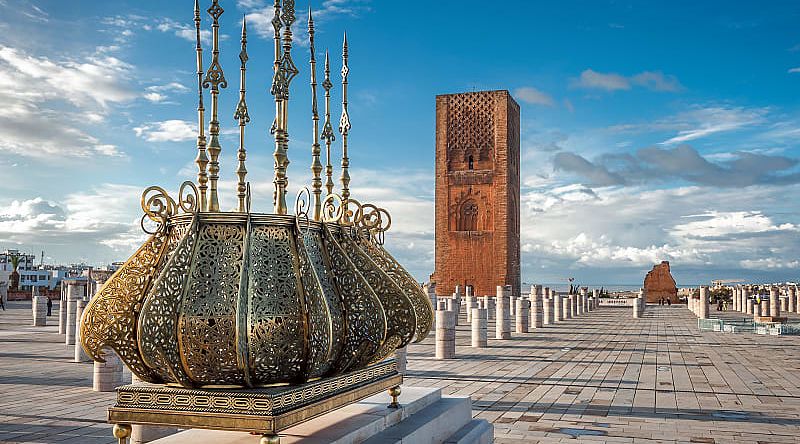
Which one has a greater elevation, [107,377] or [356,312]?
[356,312]

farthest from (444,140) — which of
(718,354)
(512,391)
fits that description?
(512,391)

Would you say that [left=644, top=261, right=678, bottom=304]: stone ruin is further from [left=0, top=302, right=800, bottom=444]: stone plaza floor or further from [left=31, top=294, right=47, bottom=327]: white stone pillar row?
[left=31, top=294, right=47, bottom=327]: white stone pillar row

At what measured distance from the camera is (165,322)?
3.31m

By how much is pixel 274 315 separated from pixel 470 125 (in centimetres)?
3756

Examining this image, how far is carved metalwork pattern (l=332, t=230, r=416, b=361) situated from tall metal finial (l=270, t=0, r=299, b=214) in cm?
61

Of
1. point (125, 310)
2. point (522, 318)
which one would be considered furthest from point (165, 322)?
point (522, 318)

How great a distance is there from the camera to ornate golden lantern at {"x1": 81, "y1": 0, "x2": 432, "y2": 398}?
330cm

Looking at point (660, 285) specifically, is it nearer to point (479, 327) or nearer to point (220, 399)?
point (479, 327)

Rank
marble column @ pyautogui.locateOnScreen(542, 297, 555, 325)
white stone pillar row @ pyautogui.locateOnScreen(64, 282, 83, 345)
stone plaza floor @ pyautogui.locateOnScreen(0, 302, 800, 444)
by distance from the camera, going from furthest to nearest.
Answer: marble column @ pyautogui.locateOnScreen(542, 297, 555, 325), white stone pillar row @ pyautogui.locateOnScreen(64, 282, 83, 345), stone plaza floor @ pyautogui.locateOnScreen(0, 302, 800, 444)

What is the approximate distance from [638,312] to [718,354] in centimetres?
1378

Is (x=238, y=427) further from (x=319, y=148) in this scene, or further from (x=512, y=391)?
(x=512, y=391)

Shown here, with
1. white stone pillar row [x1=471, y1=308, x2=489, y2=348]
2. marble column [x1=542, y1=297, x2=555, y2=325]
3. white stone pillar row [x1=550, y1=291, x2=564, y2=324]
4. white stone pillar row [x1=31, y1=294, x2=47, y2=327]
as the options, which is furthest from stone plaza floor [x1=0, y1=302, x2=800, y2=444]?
white stone pillar row [x1=550, y1=291, x2=564, y2=324]

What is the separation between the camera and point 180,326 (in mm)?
3279

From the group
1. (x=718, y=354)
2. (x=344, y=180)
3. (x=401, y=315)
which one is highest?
(x=344, y=180)
